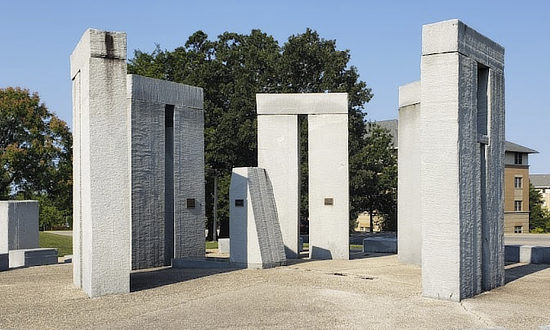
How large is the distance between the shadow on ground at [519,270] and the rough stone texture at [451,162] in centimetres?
260

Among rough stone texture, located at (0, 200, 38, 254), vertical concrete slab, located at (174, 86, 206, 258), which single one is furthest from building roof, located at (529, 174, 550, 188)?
rough stone texture, located at (0, 200, 38, 254)

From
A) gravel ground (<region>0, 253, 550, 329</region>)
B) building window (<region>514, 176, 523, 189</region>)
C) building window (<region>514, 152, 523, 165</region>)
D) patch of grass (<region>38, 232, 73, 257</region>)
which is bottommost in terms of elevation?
patch of grass (<region>38, 232, 73, 257</region>)

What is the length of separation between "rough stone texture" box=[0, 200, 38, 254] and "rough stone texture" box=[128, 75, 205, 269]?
507cm

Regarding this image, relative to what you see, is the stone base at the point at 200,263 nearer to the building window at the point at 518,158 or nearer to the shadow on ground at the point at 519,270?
the shadow on ground at the point at 519,270

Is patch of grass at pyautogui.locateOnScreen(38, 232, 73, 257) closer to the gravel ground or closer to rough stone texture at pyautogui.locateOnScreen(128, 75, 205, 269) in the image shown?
rough stone texture at pyautogui.locateOnScreen(128, 75, 205, 269)

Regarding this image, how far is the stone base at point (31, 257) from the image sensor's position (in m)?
17.2

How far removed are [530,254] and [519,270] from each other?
183cm

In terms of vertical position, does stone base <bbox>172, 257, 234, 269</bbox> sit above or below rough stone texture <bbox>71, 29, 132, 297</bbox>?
below

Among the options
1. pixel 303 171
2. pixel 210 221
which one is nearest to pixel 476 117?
pixel 303 171

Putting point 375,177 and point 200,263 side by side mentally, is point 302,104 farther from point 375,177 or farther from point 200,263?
point 375,177

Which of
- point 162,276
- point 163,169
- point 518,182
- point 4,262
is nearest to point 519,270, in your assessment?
point 162,276

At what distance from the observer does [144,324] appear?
29.6 ft

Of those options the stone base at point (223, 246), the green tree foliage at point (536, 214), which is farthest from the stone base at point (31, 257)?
the green tree foliage at point (536, 214)

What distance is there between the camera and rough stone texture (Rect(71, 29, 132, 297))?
37.6 ft
